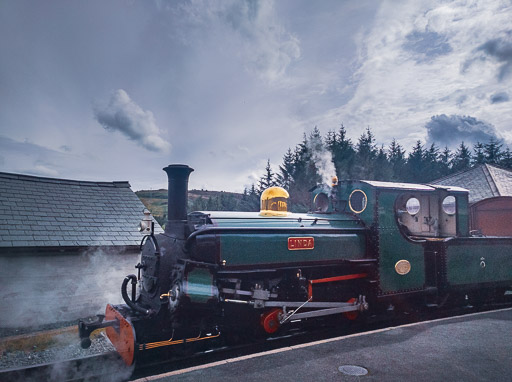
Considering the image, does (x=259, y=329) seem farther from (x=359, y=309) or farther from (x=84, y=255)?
(x=84, y=255)

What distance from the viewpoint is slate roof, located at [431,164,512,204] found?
1781 cm

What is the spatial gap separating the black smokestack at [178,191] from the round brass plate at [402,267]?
410 centimetres

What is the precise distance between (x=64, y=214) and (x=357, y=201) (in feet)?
27.2

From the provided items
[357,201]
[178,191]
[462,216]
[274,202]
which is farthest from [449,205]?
[178,191]

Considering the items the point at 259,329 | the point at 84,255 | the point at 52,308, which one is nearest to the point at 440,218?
the point at 259,329

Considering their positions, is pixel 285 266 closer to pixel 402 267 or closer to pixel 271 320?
pixel 271 320

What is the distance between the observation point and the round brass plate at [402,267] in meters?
6.64

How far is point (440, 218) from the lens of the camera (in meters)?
8.03

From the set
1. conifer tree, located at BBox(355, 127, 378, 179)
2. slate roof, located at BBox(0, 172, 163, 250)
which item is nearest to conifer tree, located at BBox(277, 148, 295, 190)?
conifer tree, located at BBox(355, 127, 378, 179)

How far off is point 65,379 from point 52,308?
16.5 ft

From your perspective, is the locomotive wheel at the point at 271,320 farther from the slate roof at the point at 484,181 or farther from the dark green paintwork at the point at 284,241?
the slate roof at the point at 484,181

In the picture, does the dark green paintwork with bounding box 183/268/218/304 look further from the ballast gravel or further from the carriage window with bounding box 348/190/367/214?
the carriage window with bounding box 348/190/367/214

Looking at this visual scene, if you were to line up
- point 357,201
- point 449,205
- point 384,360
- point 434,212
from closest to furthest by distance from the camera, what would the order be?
point 384,360 → point 357,201 → point 449,205 → point 434,212

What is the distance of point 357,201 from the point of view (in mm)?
7059
